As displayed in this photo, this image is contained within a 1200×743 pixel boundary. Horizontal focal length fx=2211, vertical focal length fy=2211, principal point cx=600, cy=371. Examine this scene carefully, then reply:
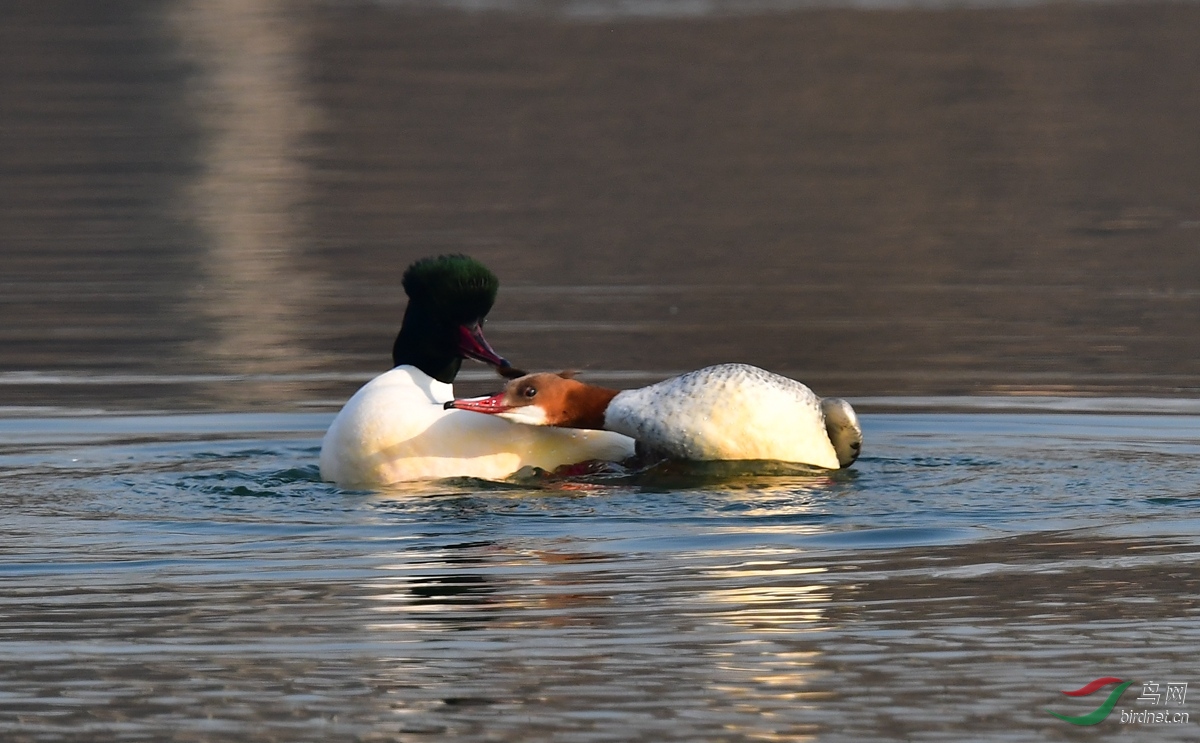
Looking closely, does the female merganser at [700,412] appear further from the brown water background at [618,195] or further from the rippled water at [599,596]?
the brown water background at [618,195]

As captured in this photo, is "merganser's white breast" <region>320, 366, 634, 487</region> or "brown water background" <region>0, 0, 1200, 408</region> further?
"brown water background" <region>0, 0, 1200, 408</region>

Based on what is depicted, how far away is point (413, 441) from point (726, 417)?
124cm

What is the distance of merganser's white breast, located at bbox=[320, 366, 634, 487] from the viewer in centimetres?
878

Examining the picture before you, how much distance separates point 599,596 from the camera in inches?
271

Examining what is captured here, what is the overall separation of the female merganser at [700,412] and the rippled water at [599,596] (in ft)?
0.38

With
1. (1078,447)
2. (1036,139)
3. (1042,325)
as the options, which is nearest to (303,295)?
(1042,325)

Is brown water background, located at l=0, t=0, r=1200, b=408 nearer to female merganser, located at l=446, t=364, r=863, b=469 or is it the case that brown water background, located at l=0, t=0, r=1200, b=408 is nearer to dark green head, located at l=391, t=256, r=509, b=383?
dark green head, located at l=391, t=256, r=509, b=383

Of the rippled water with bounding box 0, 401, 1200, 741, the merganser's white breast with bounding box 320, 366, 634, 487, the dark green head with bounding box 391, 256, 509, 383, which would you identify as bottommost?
the rippled water with bounding box 0, 401, 1200, 741

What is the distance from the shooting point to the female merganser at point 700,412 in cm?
872

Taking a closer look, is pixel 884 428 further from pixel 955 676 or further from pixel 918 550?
pixel 955 676

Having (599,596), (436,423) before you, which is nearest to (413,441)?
(436,423)

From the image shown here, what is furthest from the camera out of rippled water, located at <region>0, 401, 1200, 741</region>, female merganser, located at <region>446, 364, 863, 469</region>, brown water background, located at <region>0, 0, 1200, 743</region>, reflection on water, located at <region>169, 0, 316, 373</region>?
reflection on water, located at <region>169, 0, 316, 373</region>

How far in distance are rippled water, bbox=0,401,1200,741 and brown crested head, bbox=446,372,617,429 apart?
26 centimetres

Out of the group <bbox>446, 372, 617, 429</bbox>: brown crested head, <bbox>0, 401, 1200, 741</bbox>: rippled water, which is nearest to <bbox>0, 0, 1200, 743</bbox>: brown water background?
<bbox>0, 401, 1200, 741</bbox>: rippled water
